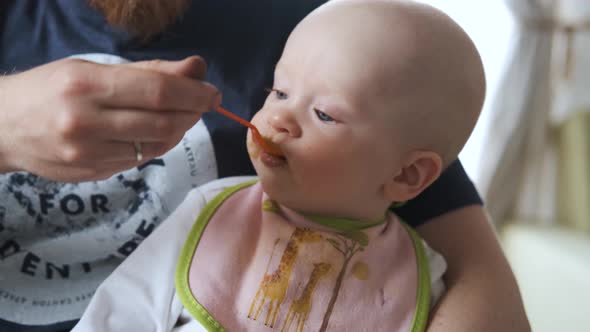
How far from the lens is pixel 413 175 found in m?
0.92

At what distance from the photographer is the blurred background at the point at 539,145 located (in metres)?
2.00

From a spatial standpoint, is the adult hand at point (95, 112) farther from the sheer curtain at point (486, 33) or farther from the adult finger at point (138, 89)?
the sheer curtain at point (486, 33)

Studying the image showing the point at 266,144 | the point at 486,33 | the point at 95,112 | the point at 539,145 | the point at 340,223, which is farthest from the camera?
the point at 539,145

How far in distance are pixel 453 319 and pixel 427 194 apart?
0.25 metres

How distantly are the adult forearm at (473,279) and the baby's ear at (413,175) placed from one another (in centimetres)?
20

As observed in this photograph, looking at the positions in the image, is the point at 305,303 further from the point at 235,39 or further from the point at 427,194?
the point at 235,39

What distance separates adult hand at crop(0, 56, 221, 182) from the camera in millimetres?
608

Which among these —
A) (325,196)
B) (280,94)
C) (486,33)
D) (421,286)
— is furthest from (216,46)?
(486,33)

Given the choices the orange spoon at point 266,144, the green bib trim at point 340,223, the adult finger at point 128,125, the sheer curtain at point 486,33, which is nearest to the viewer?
the adult finger at point 128,125

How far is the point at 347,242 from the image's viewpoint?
3.09 ft

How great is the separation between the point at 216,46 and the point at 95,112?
451 mm

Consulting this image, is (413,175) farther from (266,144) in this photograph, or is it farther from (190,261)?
(190,261)

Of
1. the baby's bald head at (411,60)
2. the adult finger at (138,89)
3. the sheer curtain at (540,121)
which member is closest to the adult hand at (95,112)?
the adult finger at (138,89)

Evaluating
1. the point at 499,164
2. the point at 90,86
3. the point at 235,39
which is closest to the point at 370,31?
the point at 235,39
